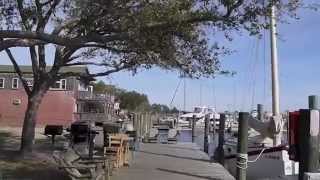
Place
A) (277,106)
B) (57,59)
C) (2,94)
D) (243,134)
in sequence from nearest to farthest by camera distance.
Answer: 1. (243,134)
2. (57,59)
3. (277,106)
4. (2,94)

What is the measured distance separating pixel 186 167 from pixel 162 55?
215 inches

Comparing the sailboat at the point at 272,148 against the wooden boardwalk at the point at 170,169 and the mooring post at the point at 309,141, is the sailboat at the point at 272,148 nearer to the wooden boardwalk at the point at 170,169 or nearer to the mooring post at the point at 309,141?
the wooden boardwalk at the point at 170,169

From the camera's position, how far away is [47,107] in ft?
287

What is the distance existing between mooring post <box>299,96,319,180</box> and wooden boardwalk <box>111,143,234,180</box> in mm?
9033

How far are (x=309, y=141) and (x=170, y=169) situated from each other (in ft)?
39.9

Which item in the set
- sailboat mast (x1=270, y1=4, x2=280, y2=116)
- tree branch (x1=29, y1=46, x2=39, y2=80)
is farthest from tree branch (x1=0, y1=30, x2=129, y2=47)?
sailboat mast (x1=270, y1=4, x2=280, y2=116)

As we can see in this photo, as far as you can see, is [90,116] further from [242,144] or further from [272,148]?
[242,144]

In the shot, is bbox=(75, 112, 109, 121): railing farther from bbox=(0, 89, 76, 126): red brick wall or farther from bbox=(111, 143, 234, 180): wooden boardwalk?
bbox=(111, 143, 234, 180): wooden boardwalk

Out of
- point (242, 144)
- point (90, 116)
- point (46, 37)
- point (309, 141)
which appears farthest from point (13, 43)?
point (90, 116)

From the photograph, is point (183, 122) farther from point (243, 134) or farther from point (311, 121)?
point (311, 121)

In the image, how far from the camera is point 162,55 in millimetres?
19203

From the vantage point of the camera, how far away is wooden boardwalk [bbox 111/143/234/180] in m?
19.8

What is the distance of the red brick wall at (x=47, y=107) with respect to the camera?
86.4 metres

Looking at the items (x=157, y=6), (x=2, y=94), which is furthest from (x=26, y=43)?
(x=2, y=94)
